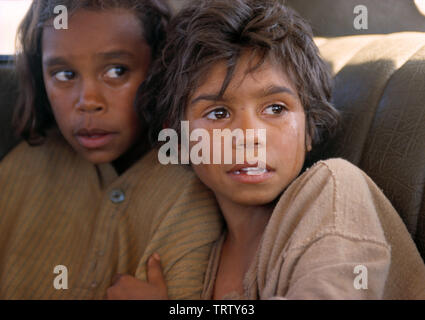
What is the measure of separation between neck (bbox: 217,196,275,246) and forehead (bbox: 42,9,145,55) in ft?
1.40

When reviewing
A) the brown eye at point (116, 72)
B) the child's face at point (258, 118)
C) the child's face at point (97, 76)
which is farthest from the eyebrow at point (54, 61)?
the child's face at point (258, 118)

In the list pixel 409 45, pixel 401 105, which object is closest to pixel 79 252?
pixel 401 105

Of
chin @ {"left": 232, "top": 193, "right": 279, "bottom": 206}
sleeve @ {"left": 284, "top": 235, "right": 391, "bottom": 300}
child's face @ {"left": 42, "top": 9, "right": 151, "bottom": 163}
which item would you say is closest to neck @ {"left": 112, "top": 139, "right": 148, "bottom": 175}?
child's face @ {"left": 42, "top": 9, "right": 151, "bottom": 163}

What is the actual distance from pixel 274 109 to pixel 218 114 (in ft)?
0.34

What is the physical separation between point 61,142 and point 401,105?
33.7 inches

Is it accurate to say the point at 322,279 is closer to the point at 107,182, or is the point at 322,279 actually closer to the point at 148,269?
the point at 148,269

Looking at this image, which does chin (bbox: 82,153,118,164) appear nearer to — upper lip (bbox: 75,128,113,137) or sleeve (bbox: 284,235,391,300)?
upper lip (bbox: 75,128,113,137)

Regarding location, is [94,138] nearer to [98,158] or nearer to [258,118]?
[98,158]

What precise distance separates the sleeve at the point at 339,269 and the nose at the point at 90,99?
57 centimetres

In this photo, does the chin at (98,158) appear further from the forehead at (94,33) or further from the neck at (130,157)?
the forehead at (94,33)

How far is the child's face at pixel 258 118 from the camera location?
86 centimetres

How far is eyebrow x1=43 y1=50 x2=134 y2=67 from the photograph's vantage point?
3.48ft

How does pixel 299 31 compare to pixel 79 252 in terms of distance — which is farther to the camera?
pixel 79 252

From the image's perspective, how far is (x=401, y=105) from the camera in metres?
0.92
